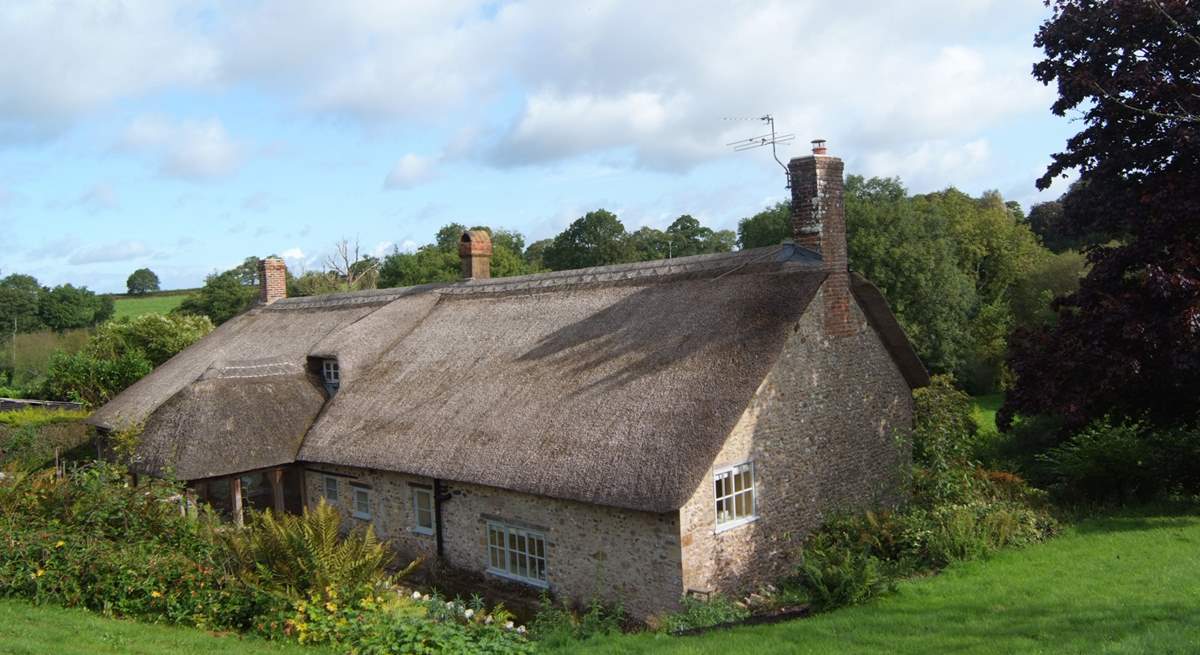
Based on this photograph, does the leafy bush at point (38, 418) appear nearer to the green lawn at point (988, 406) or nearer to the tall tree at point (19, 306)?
the green lawn at point (988, 406)

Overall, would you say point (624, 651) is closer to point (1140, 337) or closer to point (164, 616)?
point (164, 616)

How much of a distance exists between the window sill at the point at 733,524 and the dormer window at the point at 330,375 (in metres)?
9.66

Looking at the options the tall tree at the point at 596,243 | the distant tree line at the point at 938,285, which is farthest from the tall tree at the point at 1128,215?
the tall tree at the point at 596,243

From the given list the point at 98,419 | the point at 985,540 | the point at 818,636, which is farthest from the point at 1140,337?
the point at 98,419

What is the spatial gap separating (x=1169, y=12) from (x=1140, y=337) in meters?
5.19

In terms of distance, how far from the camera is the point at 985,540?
12.7m

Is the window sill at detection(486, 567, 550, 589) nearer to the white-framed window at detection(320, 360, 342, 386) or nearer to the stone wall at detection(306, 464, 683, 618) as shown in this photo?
the stone wall at detection(306, 464, 683, 618)

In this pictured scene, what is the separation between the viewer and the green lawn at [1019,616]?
8.52 meters

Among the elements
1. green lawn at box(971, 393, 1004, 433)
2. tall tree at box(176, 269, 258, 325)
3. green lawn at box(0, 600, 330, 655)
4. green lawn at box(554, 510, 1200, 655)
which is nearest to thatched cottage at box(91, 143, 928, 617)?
green lawn at box(554, 510, 1200, 655)

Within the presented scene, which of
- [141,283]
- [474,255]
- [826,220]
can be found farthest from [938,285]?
[141,283]

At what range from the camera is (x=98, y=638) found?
30.4 ft

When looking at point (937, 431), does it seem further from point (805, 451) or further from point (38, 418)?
point (38, 418)

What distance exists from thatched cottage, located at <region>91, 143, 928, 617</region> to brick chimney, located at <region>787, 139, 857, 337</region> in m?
0.03

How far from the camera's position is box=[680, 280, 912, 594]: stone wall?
12242 mm
